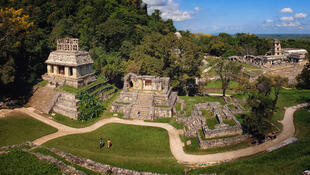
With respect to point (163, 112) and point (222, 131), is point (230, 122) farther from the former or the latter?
point (163, 112)

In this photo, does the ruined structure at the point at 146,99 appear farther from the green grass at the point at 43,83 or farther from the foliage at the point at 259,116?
the green grass at the point at 43,83

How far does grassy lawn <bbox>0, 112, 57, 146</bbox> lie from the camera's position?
908 inches

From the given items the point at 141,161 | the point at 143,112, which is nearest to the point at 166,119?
the point at 143,112

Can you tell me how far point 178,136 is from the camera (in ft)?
82.3

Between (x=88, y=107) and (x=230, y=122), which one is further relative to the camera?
(x=88, y=107)

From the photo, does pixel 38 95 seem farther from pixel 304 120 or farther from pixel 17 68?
pixel 304 120

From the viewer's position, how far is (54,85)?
34625 mm

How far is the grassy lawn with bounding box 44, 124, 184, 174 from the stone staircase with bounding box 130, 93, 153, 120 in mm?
2817

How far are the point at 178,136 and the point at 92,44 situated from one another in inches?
1383

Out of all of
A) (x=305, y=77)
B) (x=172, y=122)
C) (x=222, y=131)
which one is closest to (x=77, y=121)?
(x=172, y=122)

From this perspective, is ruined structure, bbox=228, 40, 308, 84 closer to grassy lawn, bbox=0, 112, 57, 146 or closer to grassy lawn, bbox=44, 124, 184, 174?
grassy lawn, bbox=44, 124, 184, 174

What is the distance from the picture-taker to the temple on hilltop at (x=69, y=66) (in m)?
34.3

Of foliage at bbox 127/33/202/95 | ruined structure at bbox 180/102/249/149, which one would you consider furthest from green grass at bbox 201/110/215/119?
foliage at bbox 127/33/202/95

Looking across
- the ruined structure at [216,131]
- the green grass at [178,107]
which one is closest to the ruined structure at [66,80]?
the green grass at [178,107]
